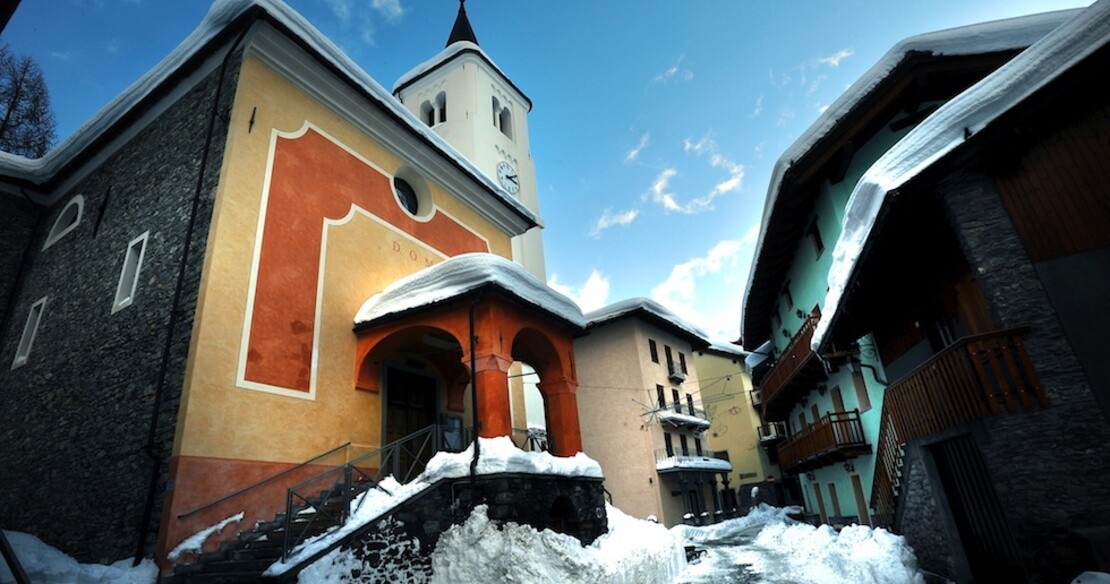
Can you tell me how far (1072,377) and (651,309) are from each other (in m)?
18.9

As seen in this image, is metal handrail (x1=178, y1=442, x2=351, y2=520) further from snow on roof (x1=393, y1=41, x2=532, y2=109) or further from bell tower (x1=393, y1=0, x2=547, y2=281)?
snow on roof (x1=393, y1=41, x2=532, y2=109)

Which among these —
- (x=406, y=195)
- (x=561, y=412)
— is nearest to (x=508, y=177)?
(x=406, y=195)

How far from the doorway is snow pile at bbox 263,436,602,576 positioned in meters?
3.17

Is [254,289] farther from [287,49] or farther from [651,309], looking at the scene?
[651,309]

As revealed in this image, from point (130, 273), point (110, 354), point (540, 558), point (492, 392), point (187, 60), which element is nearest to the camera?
point (540, 558)

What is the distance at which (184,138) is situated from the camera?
37.9ft

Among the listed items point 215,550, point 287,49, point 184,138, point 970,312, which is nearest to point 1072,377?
point 970,312

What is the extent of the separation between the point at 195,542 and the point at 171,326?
138 inches

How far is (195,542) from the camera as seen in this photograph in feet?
25.9

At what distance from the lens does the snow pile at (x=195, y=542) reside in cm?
770

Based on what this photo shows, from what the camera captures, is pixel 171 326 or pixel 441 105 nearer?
pixel 171 326

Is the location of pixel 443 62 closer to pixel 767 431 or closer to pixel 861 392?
pixel 861 392

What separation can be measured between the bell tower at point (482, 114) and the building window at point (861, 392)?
1431 centimetres

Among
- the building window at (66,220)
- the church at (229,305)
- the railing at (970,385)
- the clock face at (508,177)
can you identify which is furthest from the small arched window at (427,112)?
the railing at (970,385)
